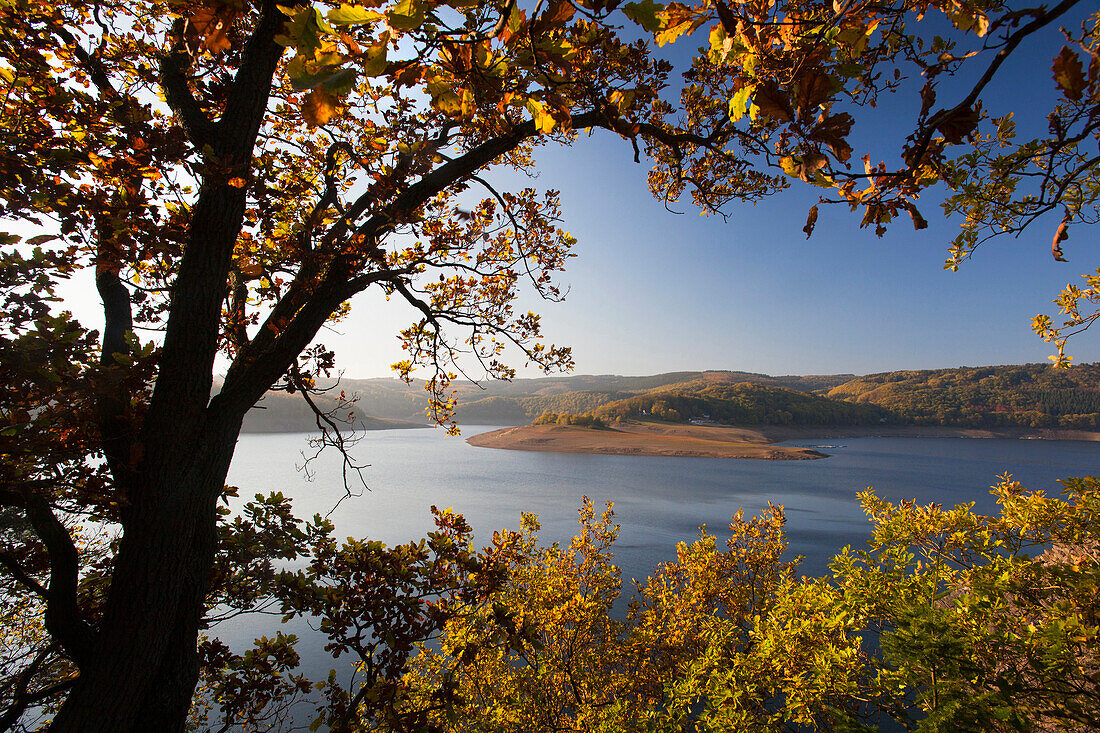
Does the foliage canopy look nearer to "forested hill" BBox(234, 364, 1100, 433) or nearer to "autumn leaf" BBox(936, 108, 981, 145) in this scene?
"autumn leaf" BBox(936, 108, 981, 145)

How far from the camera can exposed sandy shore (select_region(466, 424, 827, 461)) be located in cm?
4394

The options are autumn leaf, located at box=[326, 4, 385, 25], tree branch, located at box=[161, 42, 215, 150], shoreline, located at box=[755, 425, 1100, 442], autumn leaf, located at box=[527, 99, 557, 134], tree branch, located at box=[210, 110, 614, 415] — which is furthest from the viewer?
shoreline, located at box=[755, 425, 1100, 442]

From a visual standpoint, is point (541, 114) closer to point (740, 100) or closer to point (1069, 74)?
point (740, 100)

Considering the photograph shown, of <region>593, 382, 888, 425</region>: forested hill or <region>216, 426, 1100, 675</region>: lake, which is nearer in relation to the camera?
<region>216, 426, 1100, 675</region>: lake

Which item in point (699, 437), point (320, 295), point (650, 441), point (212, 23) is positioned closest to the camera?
point (212, 23)

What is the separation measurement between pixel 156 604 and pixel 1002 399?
103519 millimetres

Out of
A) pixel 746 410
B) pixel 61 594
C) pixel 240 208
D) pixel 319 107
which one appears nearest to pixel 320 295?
pixel 240 208

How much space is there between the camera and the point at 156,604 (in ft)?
5.93

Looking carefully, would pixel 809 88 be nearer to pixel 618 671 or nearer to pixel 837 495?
pixel 618 671

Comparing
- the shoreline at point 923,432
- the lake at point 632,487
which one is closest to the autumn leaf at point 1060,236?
the lake at point 632,487

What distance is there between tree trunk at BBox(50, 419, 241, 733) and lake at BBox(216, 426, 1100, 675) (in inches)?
217

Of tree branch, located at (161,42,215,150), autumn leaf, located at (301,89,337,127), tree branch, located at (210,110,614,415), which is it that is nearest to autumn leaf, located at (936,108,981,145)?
autumn leaf, located at (301,89,337,127)

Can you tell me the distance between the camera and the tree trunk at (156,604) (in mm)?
1692

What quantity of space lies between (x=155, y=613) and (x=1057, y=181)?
3.81m
